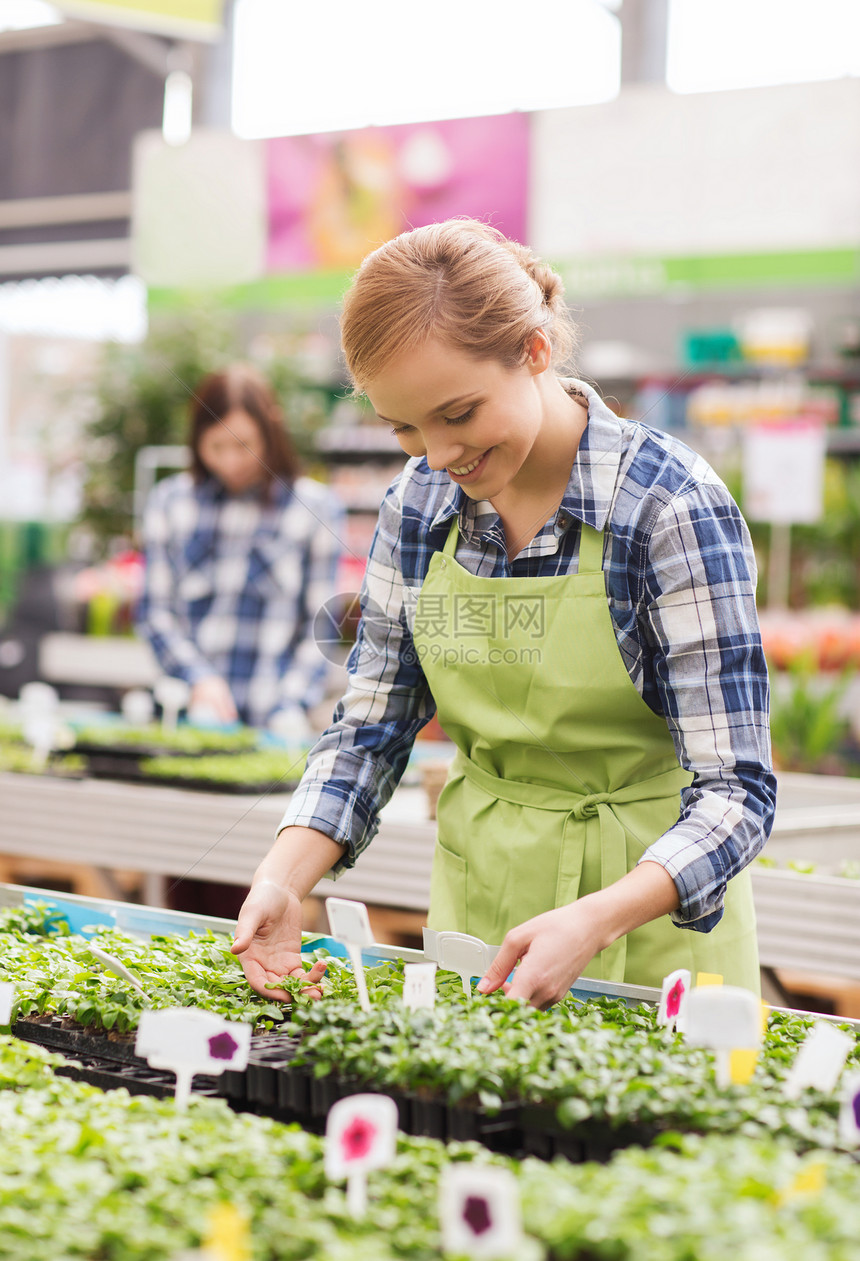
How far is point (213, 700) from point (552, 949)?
218 centimetres

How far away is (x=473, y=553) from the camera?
4.83ft

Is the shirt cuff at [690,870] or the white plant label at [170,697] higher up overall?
the white plant label at [170,697]

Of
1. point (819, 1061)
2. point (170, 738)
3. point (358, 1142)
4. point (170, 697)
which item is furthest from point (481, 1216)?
point (170, 697)

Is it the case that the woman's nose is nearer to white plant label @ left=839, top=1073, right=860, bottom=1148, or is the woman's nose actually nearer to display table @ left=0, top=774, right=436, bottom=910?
white plant label @ left=839, top=1073, right=860, bottom=1148

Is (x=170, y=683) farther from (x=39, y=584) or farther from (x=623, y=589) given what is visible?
(x=39, y=584)

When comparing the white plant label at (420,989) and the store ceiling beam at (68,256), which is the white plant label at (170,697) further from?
the store ceiling beam at (68,256)

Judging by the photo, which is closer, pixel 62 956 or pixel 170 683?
pixel 62 956

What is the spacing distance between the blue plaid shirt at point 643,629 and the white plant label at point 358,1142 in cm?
47

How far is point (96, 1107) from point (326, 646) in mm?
1093

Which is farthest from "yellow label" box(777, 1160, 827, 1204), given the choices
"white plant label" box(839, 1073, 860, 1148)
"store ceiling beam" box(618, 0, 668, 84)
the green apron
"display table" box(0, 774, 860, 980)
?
"store ceiling beam" box(618, 0, 668, 84)

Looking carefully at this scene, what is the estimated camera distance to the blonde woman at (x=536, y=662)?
4.03 feet

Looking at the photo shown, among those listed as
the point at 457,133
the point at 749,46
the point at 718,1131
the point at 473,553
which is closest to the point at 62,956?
the point at 473,553

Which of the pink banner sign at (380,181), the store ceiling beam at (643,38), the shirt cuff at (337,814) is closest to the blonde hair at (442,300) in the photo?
the shirt cuff at (337,814)

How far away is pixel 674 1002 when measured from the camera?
117 cm
